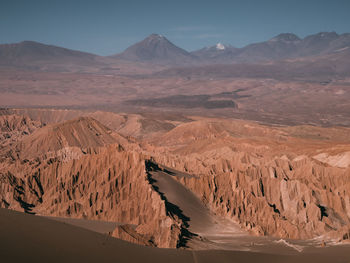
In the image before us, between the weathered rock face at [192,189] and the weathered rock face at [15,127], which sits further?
the weathered rock face at [15,127]

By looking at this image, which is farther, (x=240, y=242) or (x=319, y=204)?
(x=319, y=204)

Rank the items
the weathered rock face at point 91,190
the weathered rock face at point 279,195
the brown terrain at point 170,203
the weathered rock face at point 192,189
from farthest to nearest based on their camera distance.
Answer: the weathered rock face at point 91,190, the weathered rock face at point 279,195, the weathered rock face at point 192,189, the brown terrain at point 170,203

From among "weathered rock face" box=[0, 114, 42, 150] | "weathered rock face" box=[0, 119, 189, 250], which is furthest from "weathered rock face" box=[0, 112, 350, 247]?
"weathered rock face" box=[0, 114, 42, 150]

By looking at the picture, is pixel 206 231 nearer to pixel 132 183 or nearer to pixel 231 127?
pixel 132 183

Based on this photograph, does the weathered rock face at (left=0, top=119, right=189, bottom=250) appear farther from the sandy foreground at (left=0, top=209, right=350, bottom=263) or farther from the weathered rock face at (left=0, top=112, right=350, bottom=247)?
the sandy foreground at (left=0, top=209, right=350, bottom=263)

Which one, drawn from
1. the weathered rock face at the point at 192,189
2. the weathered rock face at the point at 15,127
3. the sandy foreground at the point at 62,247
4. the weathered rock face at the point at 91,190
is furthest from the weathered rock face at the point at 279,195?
the weathered rock face at the point at 15,127

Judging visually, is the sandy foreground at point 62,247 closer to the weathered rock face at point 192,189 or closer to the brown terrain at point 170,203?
the brown terrain at point 170,203

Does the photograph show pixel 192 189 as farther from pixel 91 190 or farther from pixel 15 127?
pixel 15 127

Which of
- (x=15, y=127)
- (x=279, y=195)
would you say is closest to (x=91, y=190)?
(x=279, y=195)

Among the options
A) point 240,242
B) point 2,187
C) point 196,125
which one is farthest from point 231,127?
point 240,242
